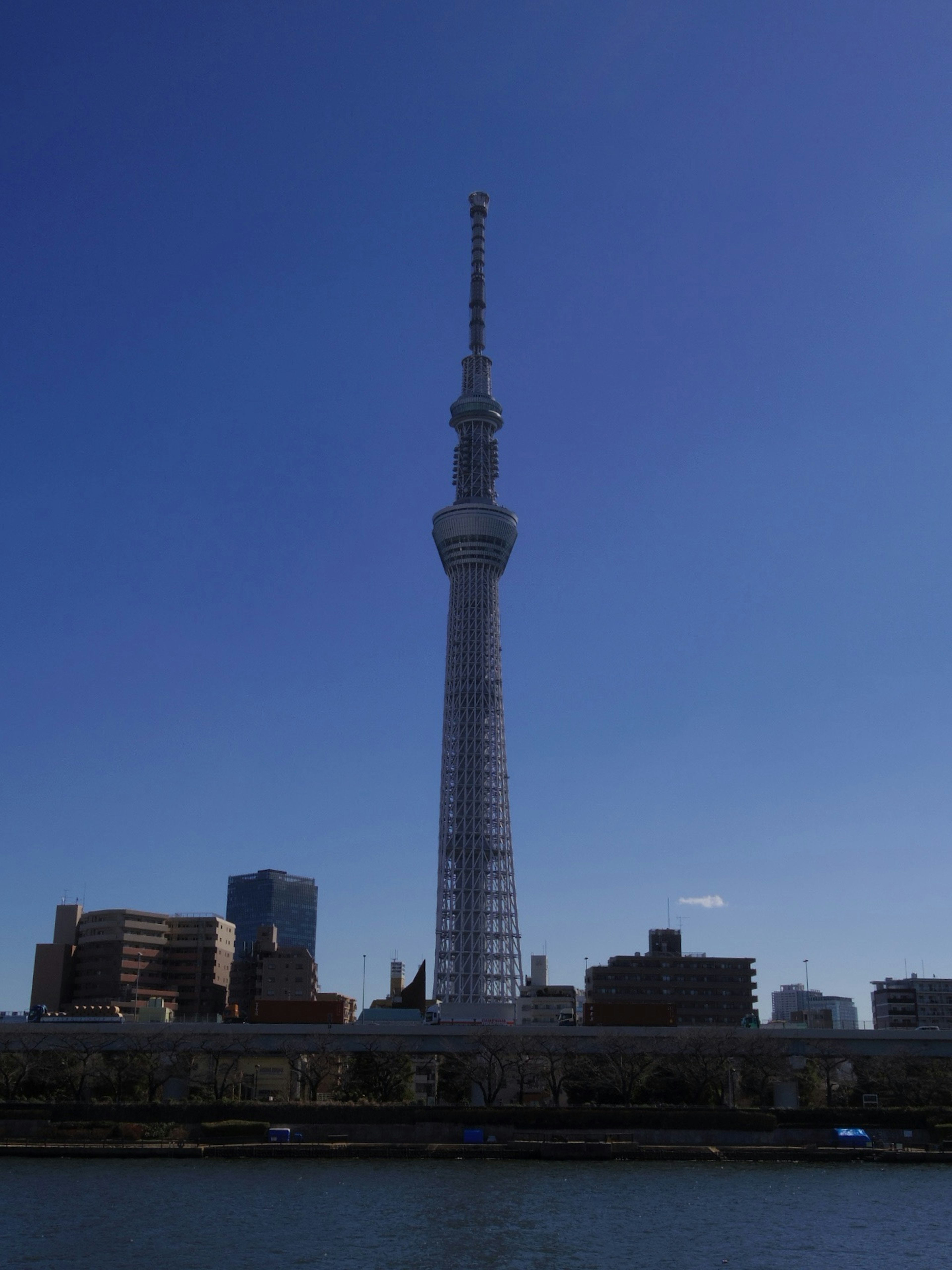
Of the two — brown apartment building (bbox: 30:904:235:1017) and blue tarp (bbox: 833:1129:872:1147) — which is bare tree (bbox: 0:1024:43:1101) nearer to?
blue tarp (bbox: 833:1129:872:1147)

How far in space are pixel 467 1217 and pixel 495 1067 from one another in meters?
40.0

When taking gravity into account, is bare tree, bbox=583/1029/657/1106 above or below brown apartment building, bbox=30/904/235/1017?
below

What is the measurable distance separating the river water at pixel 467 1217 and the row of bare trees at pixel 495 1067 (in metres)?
19.4

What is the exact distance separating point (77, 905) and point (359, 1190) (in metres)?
117

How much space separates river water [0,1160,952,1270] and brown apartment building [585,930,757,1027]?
10523 centimetres

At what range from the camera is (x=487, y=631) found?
566 ft

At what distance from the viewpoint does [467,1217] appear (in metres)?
51.5

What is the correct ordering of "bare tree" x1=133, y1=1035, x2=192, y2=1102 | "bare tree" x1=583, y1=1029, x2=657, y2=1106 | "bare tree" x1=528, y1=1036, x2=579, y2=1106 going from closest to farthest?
"bare tree" x1=583, y1=1029, x2=657, y2=1106 → "bare tree" x1=133, y1=1035, x2=192, y2=1102 → "bare tree" x1=528, y1=1036, x2=579, y2=1106

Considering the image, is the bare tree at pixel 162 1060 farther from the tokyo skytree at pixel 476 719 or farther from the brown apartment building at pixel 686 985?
the brown apartment building at pixel 686 985

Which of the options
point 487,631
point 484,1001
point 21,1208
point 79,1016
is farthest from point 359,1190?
point 487,631

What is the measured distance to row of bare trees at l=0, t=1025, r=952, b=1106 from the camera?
88.2 metres

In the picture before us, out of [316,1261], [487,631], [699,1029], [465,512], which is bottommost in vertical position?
[316,1261]

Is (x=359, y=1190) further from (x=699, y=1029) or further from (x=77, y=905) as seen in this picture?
(x=77, y=905)

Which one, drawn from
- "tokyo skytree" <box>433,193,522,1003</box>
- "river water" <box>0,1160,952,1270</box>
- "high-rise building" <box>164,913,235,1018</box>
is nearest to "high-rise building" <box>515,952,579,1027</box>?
"tokyo skytree" <box>433,193,522,1003</box>
